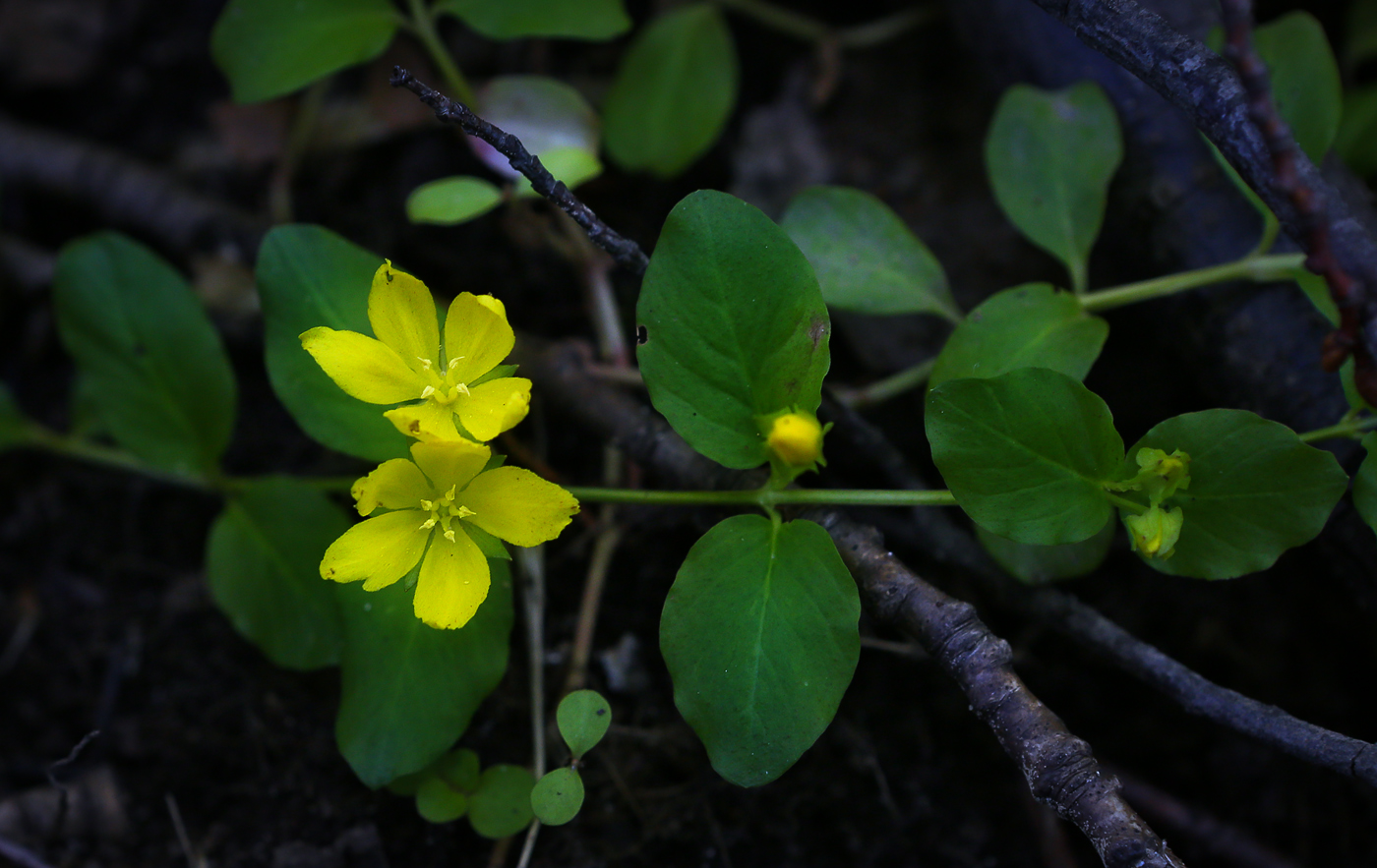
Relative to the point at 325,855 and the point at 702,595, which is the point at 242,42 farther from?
the point at 325,855

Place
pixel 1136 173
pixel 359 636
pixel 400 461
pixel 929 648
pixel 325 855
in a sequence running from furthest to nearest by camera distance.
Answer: pixel 1136 173, pixel 325 855, pixel 359 636, pixel 929 648, pixel 400 461

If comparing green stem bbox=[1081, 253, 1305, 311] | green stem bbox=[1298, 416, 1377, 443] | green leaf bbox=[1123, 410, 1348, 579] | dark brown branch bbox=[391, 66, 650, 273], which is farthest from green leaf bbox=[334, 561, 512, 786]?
green stem bbox=[1298, 416, 1377, 443]

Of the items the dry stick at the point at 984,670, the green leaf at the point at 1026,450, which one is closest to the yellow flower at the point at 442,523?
the dry stick at the point at 984,670

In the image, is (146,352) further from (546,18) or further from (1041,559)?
(1041,559)

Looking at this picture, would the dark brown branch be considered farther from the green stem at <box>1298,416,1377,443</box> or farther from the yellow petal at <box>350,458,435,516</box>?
the green stem at <box>1298,416,1377,443</box>

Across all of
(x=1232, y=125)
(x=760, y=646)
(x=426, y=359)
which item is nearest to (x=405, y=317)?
(x=426, y=359)

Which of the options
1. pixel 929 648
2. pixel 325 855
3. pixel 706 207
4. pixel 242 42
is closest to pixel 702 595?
pixel 929 648
